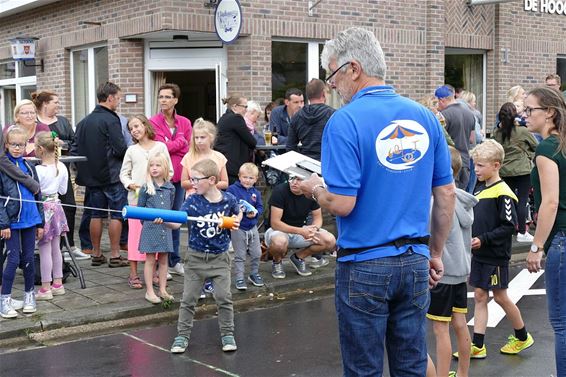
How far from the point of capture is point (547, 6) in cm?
1620

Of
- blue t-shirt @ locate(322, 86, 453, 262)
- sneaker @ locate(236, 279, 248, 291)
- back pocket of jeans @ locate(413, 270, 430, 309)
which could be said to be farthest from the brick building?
back pocket of jeans @ locate(413, 270, 430, 309)

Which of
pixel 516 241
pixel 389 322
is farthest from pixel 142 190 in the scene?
pixel 516 241

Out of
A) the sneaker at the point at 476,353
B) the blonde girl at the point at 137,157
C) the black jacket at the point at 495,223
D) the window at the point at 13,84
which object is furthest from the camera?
the window at the point at 13,84

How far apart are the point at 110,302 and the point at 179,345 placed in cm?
165

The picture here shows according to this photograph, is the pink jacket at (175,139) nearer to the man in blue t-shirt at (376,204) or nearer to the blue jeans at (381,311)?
the man in blue t-shirt at (376,204)

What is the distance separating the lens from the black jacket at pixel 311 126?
29.4ft

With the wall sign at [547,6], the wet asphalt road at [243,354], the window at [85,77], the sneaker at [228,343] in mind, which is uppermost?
the wall sign at [547,6]

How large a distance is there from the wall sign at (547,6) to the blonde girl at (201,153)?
9.99 m

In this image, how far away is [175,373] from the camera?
5.66 metres

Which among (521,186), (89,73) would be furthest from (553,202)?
(89,73)

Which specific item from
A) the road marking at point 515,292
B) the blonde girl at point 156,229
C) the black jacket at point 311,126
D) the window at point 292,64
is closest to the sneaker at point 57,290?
the blonde girl at point 156,229

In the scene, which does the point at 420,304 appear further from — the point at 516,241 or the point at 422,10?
the point at 422,10

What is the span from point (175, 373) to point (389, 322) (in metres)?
2.60

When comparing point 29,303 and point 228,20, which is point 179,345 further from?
point 228,20
